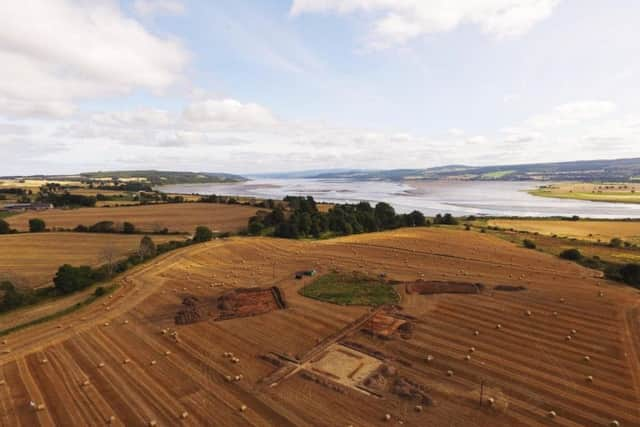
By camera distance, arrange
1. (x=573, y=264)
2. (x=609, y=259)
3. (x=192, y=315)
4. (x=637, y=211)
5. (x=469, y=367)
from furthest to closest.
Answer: (x=637, y=211) → (x=609, y=259) → (x=573, y=264) → (x=192, y=315) → (x=469, y=367)

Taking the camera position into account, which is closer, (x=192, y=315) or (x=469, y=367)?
(x=469, y=367)

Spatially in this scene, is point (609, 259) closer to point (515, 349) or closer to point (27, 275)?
point (515, 349)

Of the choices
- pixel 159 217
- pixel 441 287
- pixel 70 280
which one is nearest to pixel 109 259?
pixel 70 280

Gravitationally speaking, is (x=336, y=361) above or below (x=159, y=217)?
below

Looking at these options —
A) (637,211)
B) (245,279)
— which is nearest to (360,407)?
(245,279)

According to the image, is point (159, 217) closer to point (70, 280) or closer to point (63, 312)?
point (70, 280)

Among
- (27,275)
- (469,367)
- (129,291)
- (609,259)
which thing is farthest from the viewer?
(609,259)
